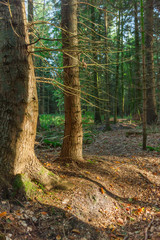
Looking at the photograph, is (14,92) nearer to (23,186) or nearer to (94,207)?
(23,186)

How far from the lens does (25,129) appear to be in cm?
321

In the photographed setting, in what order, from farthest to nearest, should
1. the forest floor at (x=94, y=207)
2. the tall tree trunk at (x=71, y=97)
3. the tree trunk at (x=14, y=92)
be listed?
the tall tree trunk at (x=71, y=97) < the tree trunk at (x=14, y=92) < the forest floor at (x=94, y=207)

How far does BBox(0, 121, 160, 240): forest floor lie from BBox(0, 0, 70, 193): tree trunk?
2.22ft

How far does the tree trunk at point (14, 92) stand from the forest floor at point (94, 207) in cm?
68

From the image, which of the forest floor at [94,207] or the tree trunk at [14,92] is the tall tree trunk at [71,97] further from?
the tree trunk at [14,92]

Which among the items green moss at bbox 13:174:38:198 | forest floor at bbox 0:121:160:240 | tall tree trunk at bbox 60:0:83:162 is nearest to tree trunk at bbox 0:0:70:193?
green moss at bbox 13:174:38:198

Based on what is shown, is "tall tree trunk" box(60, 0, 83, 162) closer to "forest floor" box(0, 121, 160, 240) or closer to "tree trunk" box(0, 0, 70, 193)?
"forest floor" box(0, 121, 160, 240)

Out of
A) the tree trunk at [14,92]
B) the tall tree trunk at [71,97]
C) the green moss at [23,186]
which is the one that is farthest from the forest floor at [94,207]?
the tree trunk at [14,92]

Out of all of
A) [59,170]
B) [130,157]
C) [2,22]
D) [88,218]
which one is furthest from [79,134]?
[2,22]

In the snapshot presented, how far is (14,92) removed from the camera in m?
3.05

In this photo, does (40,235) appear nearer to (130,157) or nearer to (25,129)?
(25,129)

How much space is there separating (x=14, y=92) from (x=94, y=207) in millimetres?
2563

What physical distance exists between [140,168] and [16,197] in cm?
381

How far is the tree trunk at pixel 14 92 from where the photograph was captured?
2.98 meters
